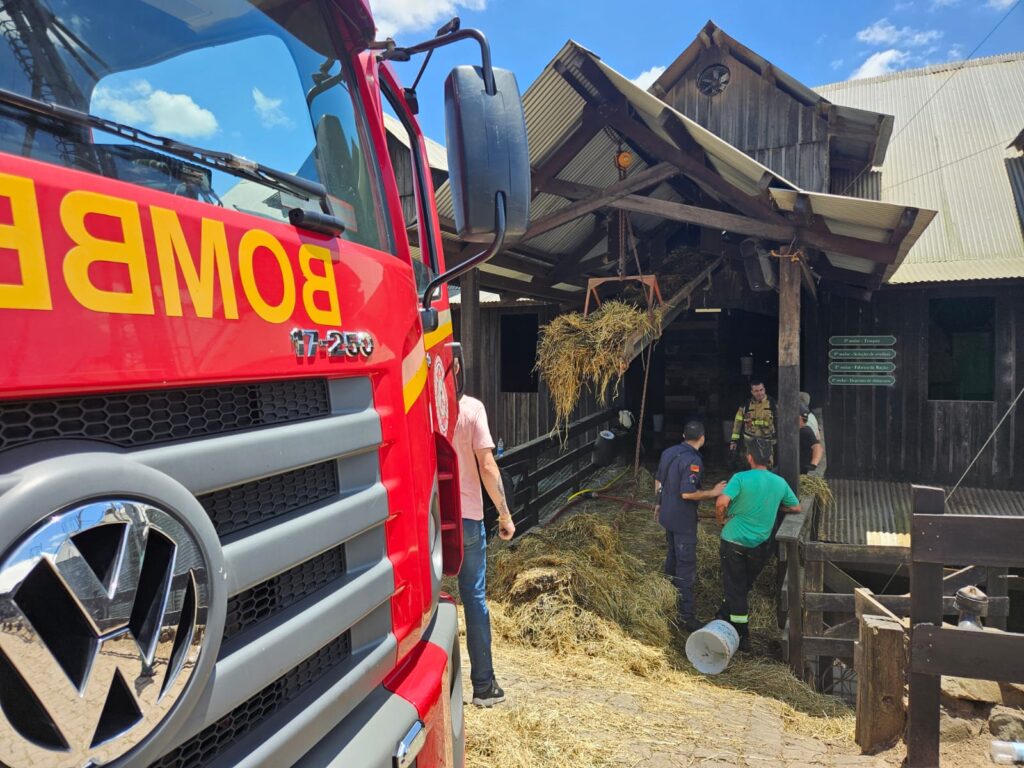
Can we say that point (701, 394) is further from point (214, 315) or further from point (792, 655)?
point (214, 315)

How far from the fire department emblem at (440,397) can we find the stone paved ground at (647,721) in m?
1.77

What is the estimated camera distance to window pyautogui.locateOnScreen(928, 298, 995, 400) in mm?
8531

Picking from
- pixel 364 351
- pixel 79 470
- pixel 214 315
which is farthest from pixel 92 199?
pixel 364 351

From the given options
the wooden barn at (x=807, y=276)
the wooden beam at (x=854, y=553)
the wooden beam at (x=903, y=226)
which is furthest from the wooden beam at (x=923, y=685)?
the wooden beam at (x=854, y=553)

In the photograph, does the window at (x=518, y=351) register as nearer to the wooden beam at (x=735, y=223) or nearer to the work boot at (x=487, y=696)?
the wooden beam at (x=735, y=223)

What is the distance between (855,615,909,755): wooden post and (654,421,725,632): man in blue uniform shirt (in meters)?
2.33

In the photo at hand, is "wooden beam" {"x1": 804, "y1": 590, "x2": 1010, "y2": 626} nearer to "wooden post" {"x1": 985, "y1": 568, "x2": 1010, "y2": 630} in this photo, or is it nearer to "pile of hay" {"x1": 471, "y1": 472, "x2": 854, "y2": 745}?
"wooden post" {"x1": 985, "y1": 568, "x2": 1010, "y2": 630}

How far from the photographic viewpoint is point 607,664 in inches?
Result: 186

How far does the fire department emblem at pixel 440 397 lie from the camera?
2.48 meters

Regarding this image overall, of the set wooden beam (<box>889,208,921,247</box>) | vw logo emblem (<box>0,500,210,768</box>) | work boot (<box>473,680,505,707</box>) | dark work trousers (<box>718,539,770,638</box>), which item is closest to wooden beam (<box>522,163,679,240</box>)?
wooden beam (<box>889,208,921,247</box>)

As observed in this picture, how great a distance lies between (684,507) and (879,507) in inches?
136

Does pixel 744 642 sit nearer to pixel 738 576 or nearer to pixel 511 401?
pixel 738 576

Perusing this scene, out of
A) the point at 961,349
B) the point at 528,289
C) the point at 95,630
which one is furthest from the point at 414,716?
the point at 961,349

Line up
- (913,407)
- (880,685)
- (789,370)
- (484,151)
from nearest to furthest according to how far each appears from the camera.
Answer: (484,151) < (880,685) < (789,370) < (913,407)
